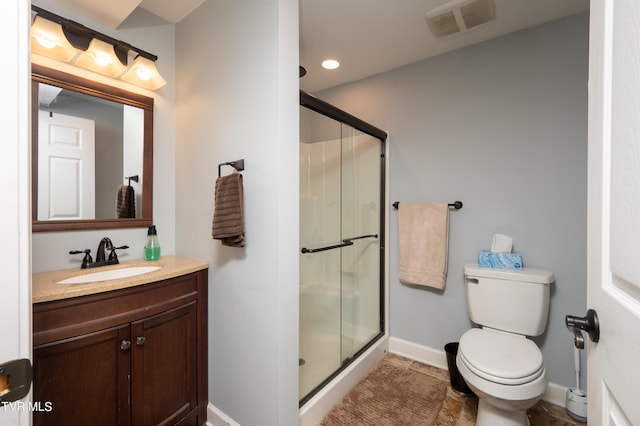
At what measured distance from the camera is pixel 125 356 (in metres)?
1.21

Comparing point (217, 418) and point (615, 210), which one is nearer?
point (615, 210)

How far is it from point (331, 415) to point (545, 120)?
7.53 feet

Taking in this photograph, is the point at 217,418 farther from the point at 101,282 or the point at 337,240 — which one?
the point at 337,240

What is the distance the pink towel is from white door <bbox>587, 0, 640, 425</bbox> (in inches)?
56.2

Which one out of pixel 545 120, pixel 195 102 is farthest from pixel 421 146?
pixel 195 102

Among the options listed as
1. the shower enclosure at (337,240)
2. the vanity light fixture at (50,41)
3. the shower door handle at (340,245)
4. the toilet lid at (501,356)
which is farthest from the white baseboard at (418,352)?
the vanity light fixture at (50,41)

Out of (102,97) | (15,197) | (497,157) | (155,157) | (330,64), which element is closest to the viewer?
(15,197)

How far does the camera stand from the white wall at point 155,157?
4.68 feet

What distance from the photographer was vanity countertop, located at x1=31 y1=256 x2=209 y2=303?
1037mm

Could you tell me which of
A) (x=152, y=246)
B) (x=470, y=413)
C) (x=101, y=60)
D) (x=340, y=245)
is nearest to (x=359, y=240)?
(x=340, y=245)

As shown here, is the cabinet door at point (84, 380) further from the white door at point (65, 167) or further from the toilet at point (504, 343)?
the toilet at point (504, 343)

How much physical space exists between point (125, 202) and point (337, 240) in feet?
4.55

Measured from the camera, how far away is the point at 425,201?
7.16 feet

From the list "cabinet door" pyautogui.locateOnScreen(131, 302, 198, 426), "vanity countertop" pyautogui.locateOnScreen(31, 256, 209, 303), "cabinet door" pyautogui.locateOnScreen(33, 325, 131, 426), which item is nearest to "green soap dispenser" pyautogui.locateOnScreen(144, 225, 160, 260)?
"vanity countertop" pyautogui.locateOnScreen(31, 256, 209, 303)
